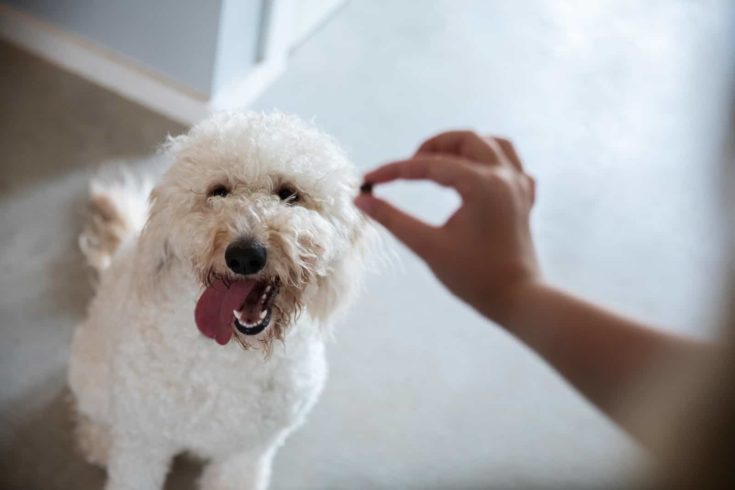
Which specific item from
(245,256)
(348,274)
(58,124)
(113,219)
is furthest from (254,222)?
(58,124)

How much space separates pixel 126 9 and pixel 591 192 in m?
1.35

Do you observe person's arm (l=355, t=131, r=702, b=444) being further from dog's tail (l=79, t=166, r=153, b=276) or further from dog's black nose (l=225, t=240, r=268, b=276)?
dog's tail (l=79, t=166, r=153, b=276)

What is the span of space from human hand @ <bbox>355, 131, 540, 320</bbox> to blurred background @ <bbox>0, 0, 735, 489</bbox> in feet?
1.59

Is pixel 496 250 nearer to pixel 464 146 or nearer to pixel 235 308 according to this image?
pixel 464 146

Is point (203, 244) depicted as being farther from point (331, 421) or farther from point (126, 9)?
point (126, 9)

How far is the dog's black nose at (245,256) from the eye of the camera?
907 mm

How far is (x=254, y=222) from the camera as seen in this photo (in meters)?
0.94

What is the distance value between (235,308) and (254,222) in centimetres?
11

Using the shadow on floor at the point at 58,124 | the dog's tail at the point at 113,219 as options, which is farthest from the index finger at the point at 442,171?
the shadow on floor at the point at 58,124

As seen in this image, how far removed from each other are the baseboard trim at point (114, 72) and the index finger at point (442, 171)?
54.4 inches

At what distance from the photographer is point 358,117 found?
7.32ft

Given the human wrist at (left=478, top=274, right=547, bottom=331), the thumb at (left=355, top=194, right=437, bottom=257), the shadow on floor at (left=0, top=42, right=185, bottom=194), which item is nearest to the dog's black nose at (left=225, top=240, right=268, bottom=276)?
the thumb at (left=355, top=194, right=437, bottom=257)

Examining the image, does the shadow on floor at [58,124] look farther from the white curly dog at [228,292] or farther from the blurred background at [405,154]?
the white curly dog at [228,292]

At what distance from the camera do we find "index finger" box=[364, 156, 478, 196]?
0.65m
